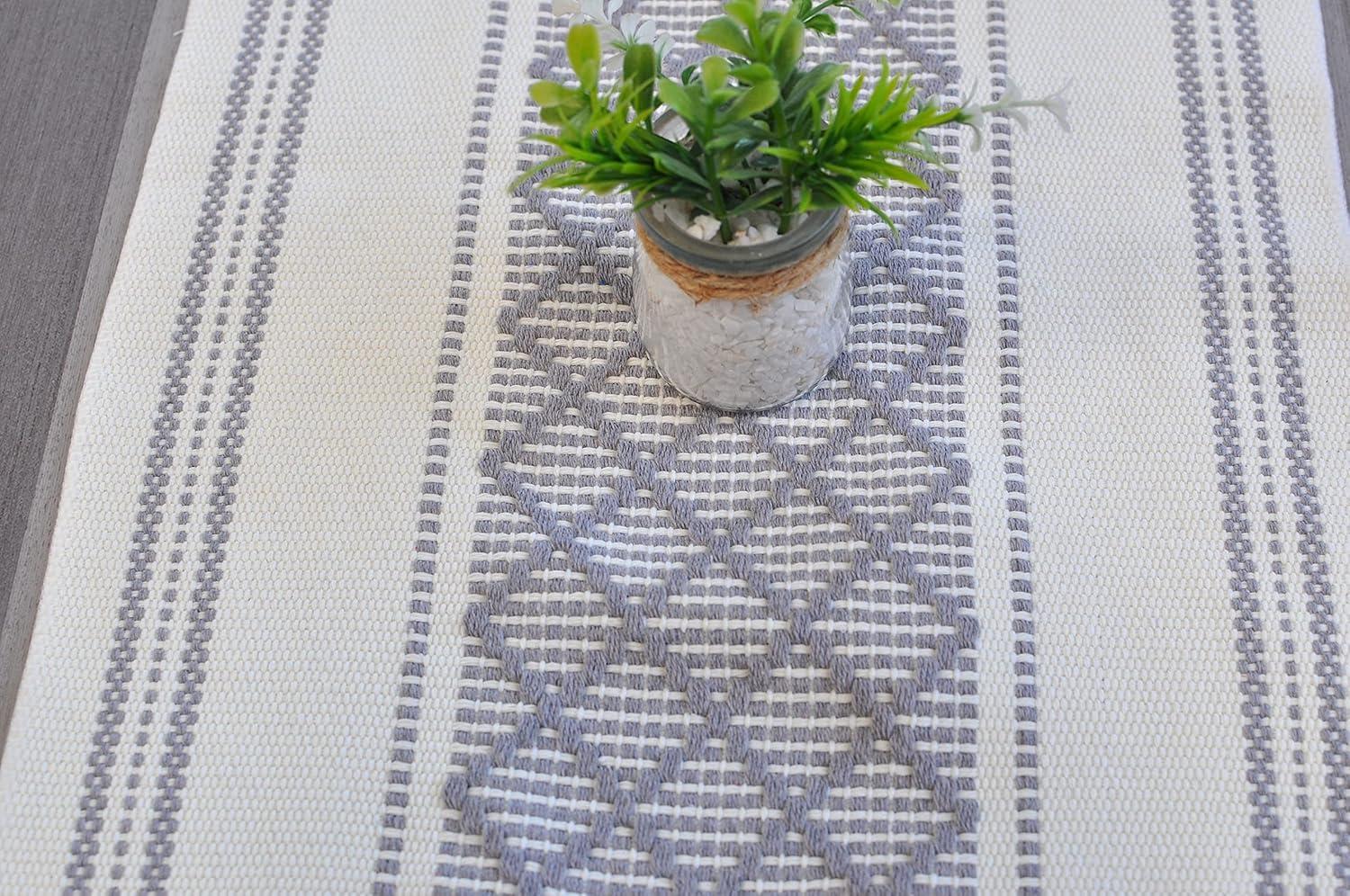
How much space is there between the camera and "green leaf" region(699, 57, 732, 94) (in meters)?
0.51

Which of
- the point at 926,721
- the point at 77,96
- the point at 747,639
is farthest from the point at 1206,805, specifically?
the point at 77,96

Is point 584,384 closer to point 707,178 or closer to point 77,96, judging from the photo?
point 707,178

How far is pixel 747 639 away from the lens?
0.71m

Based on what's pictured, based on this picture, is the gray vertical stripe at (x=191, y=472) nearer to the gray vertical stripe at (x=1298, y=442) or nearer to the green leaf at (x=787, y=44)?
the green leaf at (x=787, y=44)

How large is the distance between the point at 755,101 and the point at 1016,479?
1.11 feet

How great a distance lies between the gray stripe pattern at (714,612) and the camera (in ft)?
2.22

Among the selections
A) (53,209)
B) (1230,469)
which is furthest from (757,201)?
(53,209)

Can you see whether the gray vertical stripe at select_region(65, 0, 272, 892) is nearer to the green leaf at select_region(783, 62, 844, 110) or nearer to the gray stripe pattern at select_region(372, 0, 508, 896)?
the gray stripe pattern at select_region(372, 0, 508, 896)

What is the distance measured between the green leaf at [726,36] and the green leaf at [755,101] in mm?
35

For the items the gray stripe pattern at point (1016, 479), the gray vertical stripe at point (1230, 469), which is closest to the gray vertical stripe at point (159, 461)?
the gray stripe pattern at point (1016, 479)

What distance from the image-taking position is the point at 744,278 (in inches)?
23.4

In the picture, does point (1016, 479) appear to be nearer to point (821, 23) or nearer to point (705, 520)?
point (705, 520)

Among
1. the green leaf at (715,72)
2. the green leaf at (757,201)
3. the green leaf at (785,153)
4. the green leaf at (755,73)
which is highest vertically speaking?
the green leaf at (755,73)

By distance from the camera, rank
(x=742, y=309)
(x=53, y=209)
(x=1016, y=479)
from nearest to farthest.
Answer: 1. (x=742, y=309)
2. (x=1016, y=479)
3. (x=53, y=209)
